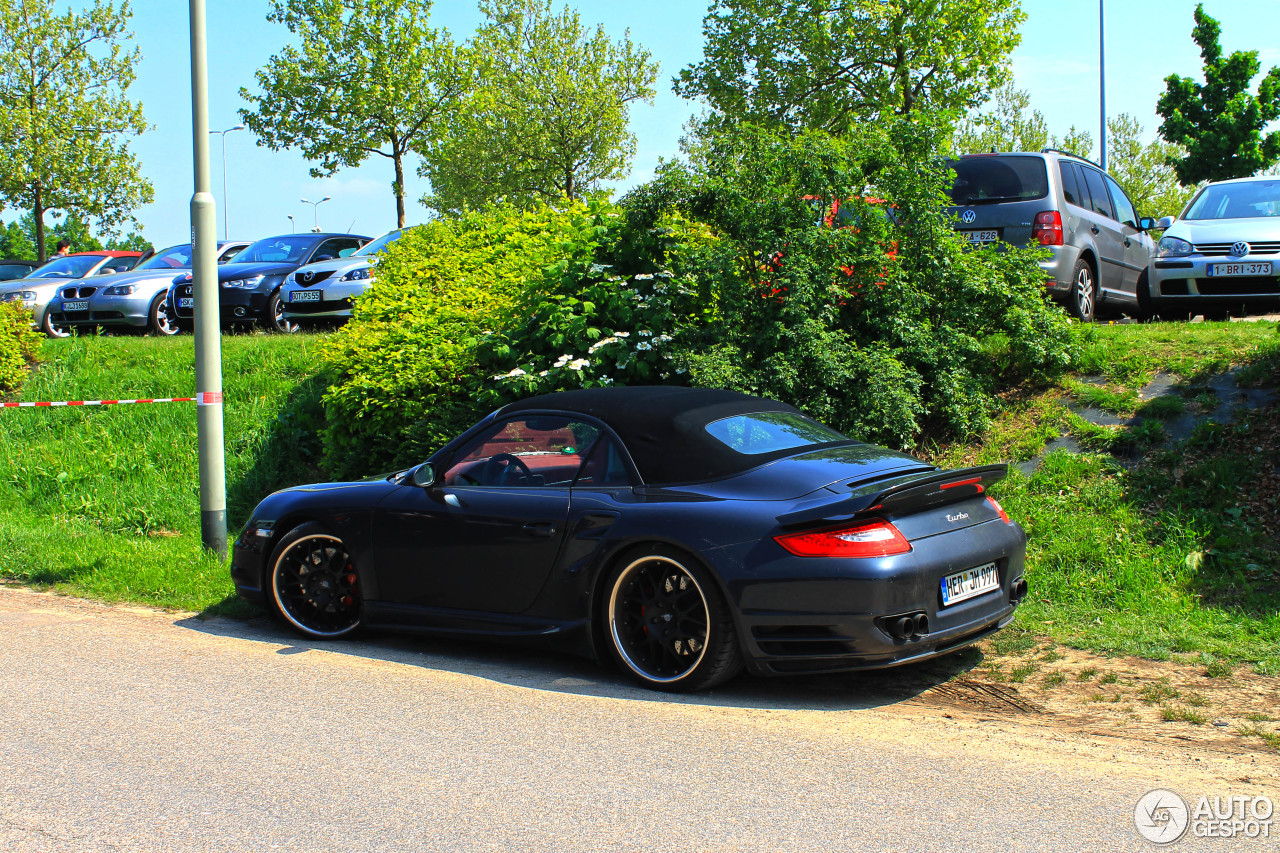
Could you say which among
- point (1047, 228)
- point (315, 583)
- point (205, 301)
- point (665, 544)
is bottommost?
point (315, 583)

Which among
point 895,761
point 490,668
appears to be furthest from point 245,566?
point 895,761

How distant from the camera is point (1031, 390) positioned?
8.92 metres

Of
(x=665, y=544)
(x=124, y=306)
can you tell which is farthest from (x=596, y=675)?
(x=124, y=306)

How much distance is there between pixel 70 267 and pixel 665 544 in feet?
63.5

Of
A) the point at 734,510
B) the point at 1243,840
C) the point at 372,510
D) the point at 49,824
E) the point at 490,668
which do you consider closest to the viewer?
the point at 1243,840

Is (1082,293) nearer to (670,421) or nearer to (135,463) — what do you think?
(670,421)

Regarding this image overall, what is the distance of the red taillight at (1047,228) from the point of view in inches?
406

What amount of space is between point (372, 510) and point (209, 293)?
3250 mm

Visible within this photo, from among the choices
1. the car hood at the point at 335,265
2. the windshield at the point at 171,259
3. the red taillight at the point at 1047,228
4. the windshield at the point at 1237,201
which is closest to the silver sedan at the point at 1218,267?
the windshield at the point at 1237,201

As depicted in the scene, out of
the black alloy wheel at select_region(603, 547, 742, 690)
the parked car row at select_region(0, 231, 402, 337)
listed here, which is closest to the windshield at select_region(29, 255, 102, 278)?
the parked car row at select_region(0, 231, 402, 337)

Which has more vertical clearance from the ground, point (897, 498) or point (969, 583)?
point (897, 498)

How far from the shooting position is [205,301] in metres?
8.39

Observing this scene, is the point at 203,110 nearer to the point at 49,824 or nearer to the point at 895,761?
the point at 49,824

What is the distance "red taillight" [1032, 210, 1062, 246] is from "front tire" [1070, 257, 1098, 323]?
509 mm
